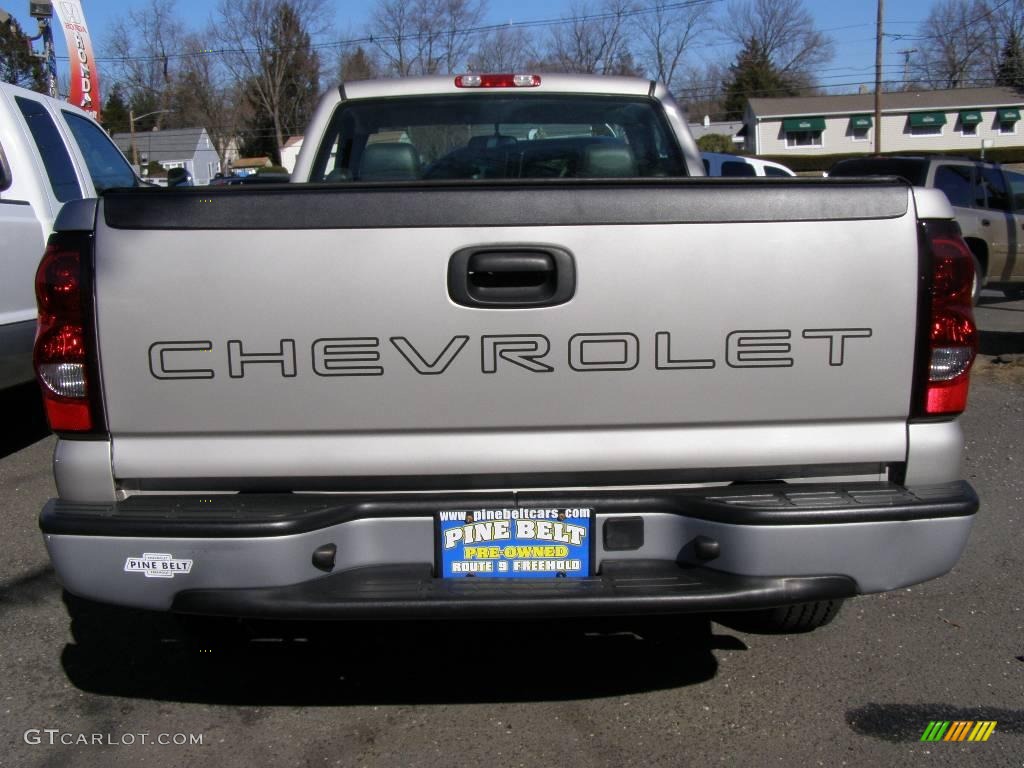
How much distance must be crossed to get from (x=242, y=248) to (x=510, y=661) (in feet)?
5.87

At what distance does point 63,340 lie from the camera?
8.32 ft

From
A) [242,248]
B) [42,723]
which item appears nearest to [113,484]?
[242,248]

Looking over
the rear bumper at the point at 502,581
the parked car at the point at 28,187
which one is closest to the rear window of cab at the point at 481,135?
the rear bumper at the point at 502,581

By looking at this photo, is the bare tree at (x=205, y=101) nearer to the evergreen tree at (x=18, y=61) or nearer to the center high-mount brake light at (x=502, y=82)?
the evergreen tree at (x=18, y=61)

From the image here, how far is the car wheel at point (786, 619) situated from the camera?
11.4 ft

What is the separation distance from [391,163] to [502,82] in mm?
631

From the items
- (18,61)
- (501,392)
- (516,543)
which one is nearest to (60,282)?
(501,392)

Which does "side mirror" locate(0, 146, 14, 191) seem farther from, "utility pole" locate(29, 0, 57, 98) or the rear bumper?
"utility pole" locate(29, 0, 57, 98)

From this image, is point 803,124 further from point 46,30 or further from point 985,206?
point 46,30

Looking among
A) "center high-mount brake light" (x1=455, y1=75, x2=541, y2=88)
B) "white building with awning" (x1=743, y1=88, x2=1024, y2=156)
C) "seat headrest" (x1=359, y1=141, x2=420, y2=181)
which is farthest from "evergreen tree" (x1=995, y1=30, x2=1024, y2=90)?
"seat headrest" (x1=359, y1=141, x2=420, y2=181)

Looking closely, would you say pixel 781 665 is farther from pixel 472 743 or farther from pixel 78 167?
pixel 78 167

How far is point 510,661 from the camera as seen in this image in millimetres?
3477

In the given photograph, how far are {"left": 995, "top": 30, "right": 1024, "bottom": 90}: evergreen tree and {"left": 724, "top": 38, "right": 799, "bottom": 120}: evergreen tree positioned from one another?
13.5m

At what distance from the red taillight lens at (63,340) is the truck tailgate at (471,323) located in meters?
0.07
